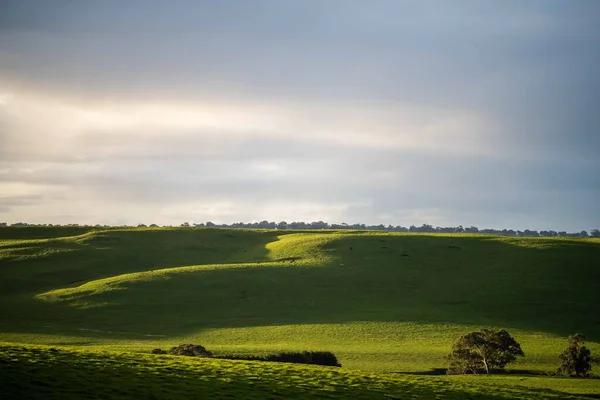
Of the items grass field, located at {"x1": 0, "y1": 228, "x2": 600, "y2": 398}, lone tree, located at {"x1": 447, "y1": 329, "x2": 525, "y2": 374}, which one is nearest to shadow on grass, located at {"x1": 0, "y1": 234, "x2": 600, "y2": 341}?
grass field, located at {"x1": 0, "y1": 228, "x2": 600, "y2": 398}

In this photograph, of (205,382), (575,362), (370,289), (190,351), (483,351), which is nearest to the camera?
(205,382)

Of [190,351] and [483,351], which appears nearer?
[190,351]

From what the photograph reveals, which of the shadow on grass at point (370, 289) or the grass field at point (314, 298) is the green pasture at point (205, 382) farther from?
the shadow on grass at point (370, 289)

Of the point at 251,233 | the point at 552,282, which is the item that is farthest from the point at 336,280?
the point at 251,233

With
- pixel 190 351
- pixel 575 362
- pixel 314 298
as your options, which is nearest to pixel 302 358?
pixel 190 351

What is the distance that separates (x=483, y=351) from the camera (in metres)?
51.5

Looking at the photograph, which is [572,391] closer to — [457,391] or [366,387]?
[457,391]

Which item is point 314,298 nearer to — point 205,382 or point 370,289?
point 370,289

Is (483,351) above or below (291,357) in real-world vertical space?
above

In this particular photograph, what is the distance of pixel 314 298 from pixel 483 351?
111ft

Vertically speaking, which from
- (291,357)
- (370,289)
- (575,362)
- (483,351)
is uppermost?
(370,289)

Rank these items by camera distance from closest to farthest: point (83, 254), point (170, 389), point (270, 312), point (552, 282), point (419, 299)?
point (170, 389) → point (270, 312) → point (419, 299) → point (552, 282) → point (83, 254)

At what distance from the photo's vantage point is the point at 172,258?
10900cm

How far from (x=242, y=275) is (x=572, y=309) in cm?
4170
